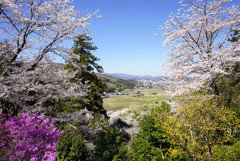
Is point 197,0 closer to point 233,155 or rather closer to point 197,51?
point 197,51

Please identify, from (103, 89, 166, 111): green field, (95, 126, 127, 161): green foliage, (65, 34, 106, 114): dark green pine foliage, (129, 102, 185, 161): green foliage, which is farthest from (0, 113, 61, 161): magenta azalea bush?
(65, 34, 106, 114): dark green pine foliage

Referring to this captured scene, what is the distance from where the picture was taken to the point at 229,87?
981 centimetres

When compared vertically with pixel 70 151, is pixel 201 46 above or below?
above

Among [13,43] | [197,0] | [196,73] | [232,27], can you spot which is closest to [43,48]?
[13,43]

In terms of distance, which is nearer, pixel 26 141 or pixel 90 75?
pixel 26 141

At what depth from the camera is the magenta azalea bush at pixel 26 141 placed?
3710 millimetres

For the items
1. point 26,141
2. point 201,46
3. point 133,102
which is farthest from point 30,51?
point 133,102

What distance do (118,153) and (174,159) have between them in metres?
2.27

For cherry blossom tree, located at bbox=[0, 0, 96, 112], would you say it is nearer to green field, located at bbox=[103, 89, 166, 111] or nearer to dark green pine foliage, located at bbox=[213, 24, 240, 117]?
green field, located at bbox=[103, 89, 166, 111]

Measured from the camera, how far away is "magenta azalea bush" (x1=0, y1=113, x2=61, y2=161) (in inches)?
146

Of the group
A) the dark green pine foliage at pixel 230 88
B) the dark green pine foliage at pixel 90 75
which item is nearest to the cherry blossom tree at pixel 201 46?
the dark green pine foliage at pixel 230 88

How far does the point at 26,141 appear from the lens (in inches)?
153

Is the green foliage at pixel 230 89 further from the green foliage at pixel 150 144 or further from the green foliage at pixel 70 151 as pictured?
the green foliage at pixel 70 151

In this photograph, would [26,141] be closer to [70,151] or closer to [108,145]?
[70,151]
